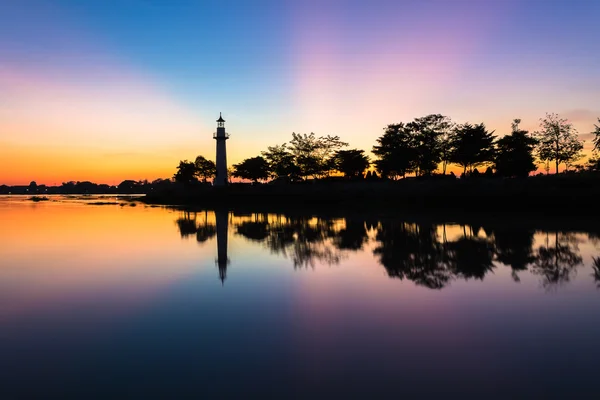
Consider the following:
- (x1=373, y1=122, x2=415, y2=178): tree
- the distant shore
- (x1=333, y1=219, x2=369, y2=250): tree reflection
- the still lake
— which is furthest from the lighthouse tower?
the still lake

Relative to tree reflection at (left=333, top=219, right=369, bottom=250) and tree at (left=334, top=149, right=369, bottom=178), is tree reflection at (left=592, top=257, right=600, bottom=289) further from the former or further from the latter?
tree at (left=334, top=149, right=369, bottom=178)

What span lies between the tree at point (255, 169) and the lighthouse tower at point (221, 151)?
19.5m

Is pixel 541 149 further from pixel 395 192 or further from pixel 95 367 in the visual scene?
pixel 95 367

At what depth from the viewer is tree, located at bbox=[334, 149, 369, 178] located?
269 feet

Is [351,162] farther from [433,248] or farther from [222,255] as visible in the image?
[222,255]

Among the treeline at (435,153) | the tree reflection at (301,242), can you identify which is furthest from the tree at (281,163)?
the tree reflection at (301,242)

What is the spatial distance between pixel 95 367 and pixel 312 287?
23.7 ft

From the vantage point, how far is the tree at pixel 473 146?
2429 inches

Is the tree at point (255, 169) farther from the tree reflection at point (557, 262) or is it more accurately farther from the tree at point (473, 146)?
the tree reflection at point (557, 262)

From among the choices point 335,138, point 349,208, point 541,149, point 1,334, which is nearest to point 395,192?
point 349,208

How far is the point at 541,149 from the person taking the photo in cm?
5859

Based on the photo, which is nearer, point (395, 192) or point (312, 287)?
point (312, 287)

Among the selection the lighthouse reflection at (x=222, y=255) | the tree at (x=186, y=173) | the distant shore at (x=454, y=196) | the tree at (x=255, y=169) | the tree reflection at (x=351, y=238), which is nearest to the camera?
the lighthouse reflection at (x=222, y=255)

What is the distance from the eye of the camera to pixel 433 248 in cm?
1923
